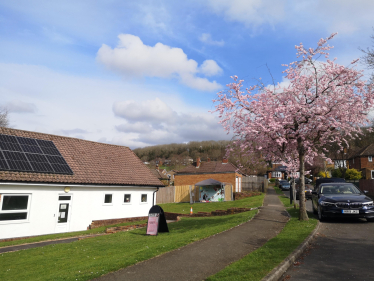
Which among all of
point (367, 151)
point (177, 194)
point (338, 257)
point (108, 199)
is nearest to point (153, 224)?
point (338, 257)

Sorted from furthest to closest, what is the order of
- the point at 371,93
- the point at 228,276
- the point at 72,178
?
the point at 72,178
the point at 371,93
the point at 228,276

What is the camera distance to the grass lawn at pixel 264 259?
17.1ft

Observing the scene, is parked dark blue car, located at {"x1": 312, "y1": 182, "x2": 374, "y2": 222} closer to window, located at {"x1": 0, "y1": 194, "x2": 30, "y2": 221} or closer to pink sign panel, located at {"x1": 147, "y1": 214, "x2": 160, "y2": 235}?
pink sign panel, located at {"x1": 147, "y1": 214, "x2": 160, "y2": 235}

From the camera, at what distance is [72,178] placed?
1747 cm

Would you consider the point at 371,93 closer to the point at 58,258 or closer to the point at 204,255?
the point at 204,255

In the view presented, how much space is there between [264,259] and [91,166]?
16.3m

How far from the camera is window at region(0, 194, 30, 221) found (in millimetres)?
14250

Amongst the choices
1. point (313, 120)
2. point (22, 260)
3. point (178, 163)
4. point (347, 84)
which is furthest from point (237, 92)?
point (178, 163)

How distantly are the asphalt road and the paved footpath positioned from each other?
4.64 feet

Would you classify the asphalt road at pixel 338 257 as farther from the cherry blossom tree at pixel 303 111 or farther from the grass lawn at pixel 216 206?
the grass lawn at pixel 216 206

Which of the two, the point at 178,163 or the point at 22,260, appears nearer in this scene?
the point at 22,260

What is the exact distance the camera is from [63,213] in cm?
1691

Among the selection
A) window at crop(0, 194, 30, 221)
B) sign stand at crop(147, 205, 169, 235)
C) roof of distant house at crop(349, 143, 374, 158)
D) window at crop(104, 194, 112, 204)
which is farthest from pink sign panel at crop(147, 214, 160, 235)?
roof of distant house at crop(349, 143, 374, 158)

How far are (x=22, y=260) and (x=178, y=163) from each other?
315ft
